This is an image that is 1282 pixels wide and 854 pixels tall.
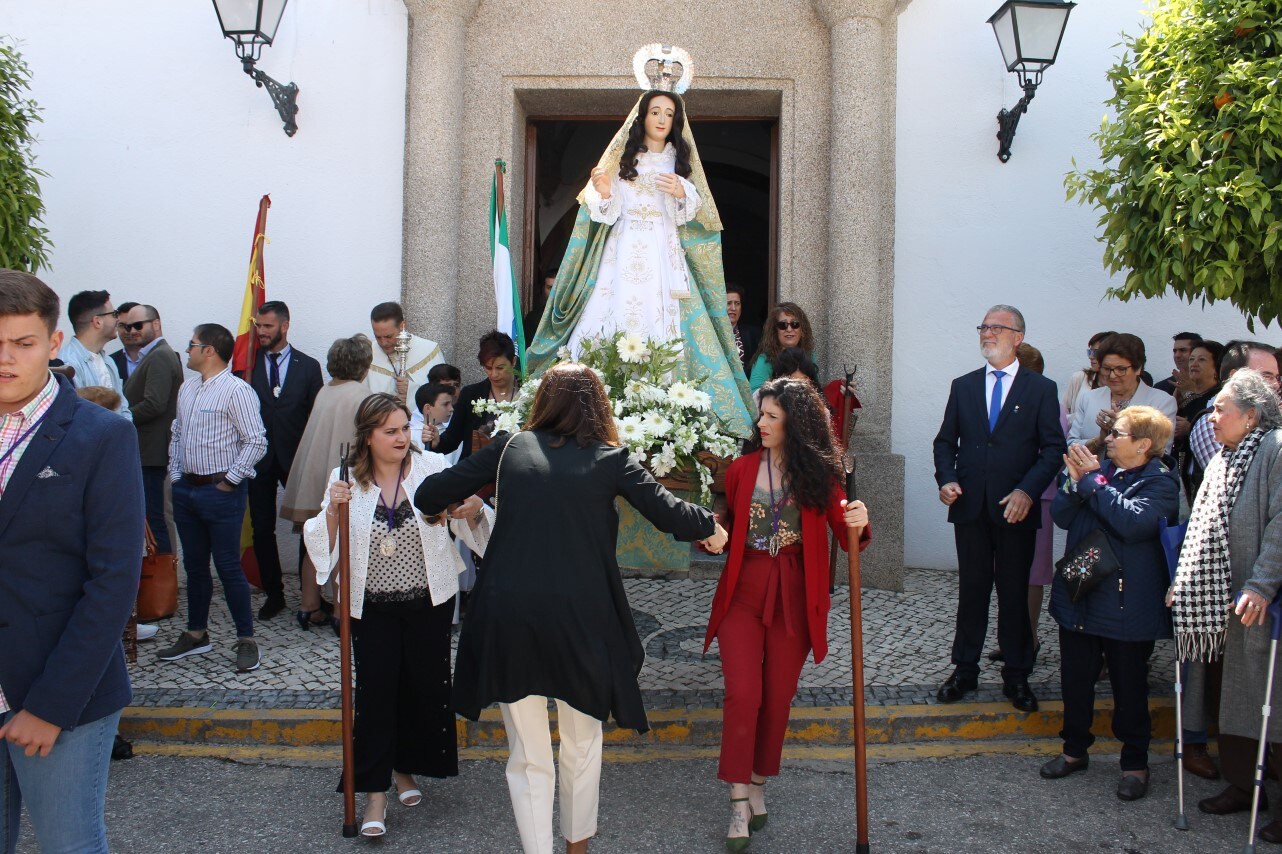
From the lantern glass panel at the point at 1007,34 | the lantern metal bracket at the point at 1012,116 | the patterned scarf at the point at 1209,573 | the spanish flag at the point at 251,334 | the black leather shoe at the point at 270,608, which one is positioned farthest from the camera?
the lantern metal bracket at the point at 1012,116

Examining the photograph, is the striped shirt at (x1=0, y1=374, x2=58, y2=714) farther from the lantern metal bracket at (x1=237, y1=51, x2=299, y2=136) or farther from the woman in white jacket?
the lantern metal bracket at (x1=237, y1=51, x2=299, y2=136)

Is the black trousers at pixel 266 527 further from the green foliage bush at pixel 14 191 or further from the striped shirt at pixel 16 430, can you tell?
the striped shirt at pixel 16 430

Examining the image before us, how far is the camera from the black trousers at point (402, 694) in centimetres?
409

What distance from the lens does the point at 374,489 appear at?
420cm

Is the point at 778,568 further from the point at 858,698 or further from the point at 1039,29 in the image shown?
the point at 1039,29

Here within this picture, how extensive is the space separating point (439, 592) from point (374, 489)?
0.48m

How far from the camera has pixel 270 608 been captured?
21.5 ft

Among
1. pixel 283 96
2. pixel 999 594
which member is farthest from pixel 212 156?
pixel 999 594

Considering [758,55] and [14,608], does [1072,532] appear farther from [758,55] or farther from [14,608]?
[758,55]

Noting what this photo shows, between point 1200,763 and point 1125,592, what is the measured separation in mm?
856

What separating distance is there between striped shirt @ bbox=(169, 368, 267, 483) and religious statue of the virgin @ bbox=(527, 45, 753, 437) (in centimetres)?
156

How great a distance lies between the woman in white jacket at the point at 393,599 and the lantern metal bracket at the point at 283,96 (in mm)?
4168

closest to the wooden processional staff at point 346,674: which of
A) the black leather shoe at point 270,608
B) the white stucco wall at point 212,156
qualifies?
the black leather shoe at point 270,608

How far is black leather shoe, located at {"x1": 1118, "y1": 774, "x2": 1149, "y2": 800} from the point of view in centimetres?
438
